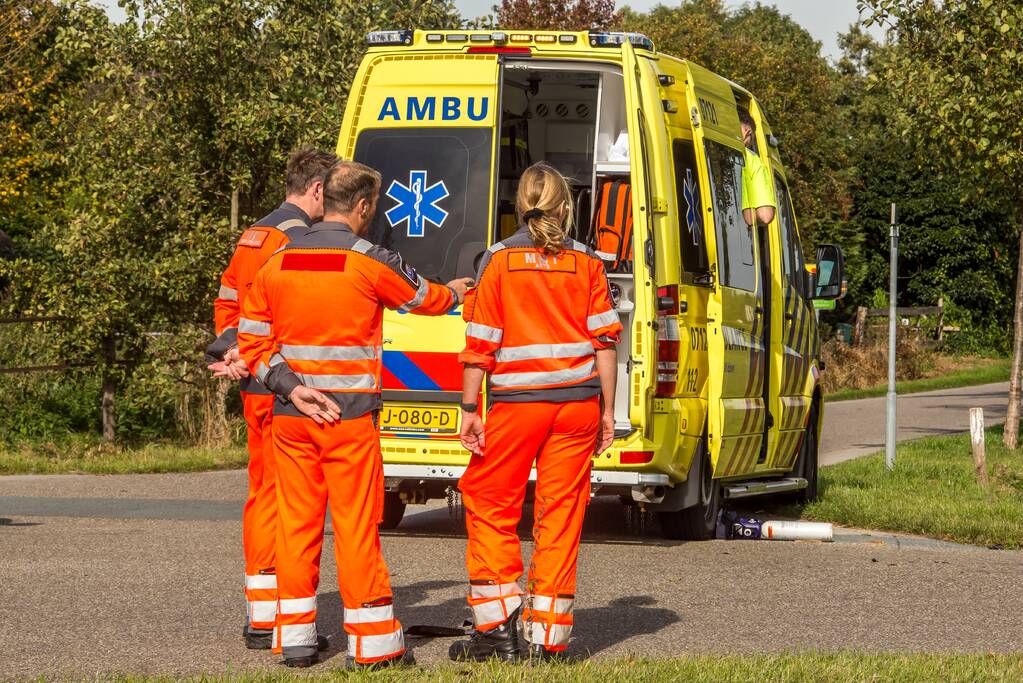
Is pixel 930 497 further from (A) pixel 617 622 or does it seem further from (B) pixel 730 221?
(A) pixel 617 622

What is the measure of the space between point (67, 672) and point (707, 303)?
200 inches

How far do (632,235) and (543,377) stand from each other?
11.2ft

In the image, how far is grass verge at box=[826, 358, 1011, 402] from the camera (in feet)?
93.0

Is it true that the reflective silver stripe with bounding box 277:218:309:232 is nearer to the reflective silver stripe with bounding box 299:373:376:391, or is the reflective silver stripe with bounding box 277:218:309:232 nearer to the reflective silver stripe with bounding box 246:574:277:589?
the reflective silver stripe with bounding box 299:373:376:391

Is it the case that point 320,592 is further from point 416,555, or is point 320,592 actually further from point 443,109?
point 443,109

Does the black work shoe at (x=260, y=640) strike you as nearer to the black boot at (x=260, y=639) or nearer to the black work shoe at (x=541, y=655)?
the black boot at (x=260, y=639)

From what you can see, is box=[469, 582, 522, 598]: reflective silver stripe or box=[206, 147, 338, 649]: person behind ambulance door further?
box=[206, 147, 338, 649]: person behind ambulance door

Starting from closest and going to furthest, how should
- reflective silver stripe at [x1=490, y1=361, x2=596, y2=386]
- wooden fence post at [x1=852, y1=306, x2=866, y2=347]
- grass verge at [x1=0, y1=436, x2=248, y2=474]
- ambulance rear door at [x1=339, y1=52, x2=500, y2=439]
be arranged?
reflective silver stripe at [x1=490, y1=361, x2=596, y2=386]
ambulance rear door at [x1=339, y1=52, x2=500, y2=439]
grass verge at [x1=0, y1=436, x2=248, y2=474]
wooden fence post at [x1=852, y1=306, x2=866, y2=347]

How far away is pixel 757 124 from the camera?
11.5 m

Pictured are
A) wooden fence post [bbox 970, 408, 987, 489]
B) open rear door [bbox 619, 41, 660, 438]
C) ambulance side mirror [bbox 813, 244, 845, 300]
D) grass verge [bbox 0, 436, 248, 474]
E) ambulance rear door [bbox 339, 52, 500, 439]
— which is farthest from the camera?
grass verge [bbox 0, 436, 248, 474]

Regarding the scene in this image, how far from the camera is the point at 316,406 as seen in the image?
5.95 metres

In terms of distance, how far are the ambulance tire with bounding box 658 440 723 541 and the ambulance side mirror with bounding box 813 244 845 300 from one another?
2.39m

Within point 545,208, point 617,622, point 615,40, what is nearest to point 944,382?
point 615,40

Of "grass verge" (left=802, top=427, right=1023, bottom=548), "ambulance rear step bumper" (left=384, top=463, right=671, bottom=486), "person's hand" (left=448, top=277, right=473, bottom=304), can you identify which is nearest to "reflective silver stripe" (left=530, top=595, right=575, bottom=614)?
"person's hand" (left=448, top=277, right=473, bottom=304)
